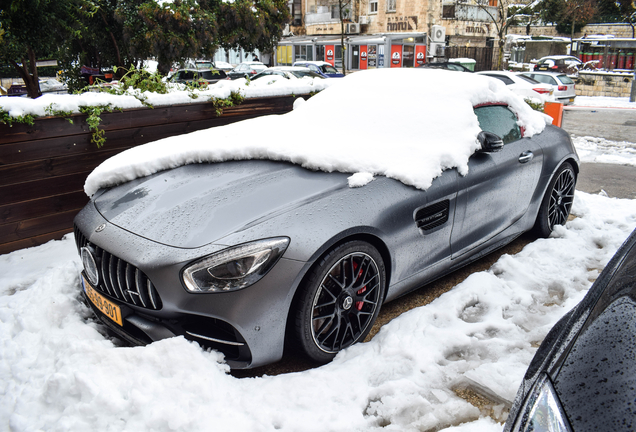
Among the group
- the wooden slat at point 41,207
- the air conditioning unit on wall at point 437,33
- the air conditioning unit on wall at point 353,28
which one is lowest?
the wooden slat at point 41,207

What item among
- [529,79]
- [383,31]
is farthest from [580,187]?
[383,31]

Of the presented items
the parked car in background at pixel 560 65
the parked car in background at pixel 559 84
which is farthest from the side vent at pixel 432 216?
the parked car in background at pixel 560 65

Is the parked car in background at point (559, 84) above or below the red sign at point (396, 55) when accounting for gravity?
below

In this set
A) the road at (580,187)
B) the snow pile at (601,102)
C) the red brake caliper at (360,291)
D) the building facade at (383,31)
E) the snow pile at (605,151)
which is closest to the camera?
the red brake caliper at (360,291)

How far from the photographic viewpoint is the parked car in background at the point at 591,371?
131 centimetres

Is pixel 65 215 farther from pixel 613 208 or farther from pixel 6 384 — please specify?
pixel 613 208

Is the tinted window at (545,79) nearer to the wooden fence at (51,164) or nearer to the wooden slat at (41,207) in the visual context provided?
the wooden fence at (51,164)

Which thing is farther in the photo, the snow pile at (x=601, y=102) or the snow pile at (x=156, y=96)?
the snow pile at (x=601, y=102)

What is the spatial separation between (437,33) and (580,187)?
30.9 meters

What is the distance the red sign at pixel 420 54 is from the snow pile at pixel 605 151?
26.1 meters

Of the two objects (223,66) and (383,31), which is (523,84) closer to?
(223,66)

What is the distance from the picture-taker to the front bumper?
2.33 metres

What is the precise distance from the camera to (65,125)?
438 centimetres

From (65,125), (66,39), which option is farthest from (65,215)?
(66,39)
